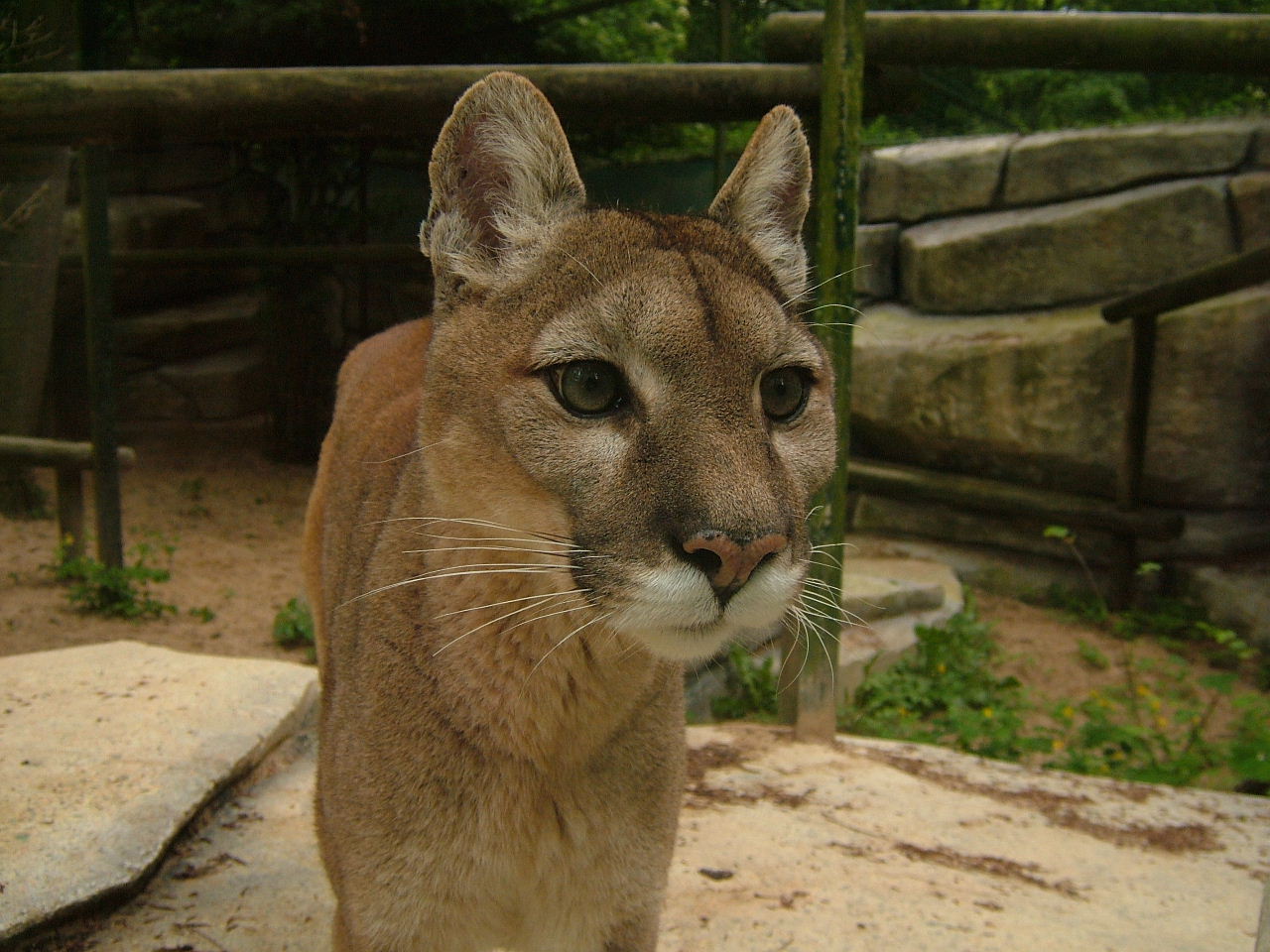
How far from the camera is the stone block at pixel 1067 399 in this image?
7.64m

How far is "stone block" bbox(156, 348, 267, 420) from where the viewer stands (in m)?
10.8

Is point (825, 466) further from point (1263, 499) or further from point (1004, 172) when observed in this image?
point (1004, 172)

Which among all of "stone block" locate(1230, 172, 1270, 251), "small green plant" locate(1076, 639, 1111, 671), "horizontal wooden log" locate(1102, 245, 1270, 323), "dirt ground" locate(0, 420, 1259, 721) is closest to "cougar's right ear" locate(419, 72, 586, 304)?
"dirt ground" locate(0, 420, 1259, 721)

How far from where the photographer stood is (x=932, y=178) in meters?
9.86

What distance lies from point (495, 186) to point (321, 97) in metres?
1.94

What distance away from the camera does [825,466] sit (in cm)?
228

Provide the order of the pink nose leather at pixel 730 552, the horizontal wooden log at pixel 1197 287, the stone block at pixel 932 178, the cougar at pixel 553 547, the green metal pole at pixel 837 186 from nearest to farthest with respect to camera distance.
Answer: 1. the pink nose leather at pixel 730 552
2. the cougar at pixel 553 547
3. the green metal pole at pixel 837 186
4. the horizontal wooden log at pixel 1197 287
5. the stone block at pixel 932 178

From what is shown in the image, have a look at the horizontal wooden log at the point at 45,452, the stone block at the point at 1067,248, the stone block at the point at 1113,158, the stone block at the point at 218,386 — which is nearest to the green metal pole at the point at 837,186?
the horizontal wooden log at the point at 45,452

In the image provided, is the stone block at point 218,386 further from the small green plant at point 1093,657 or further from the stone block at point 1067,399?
the small green plant at point 1093,657

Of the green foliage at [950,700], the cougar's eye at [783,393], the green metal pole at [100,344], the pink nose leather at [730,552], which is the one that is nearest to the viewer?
the pink nose leather at [730,552]

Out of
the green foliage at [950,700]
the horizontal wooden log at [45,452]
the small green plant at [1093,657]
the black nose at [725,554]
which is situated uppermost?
the black nose at [725,554]

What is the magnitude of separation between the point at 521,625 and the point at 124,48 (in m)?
6.53

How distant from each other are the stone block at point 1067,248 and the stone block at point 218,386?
A: 6.22 m

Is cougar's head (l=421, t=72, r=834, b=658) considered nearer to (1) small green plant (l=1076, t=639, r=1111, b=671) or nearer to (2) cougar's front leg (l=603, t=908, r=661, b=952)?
(2) cougar's front leg (l=603, t=908, r=661, b=952)
